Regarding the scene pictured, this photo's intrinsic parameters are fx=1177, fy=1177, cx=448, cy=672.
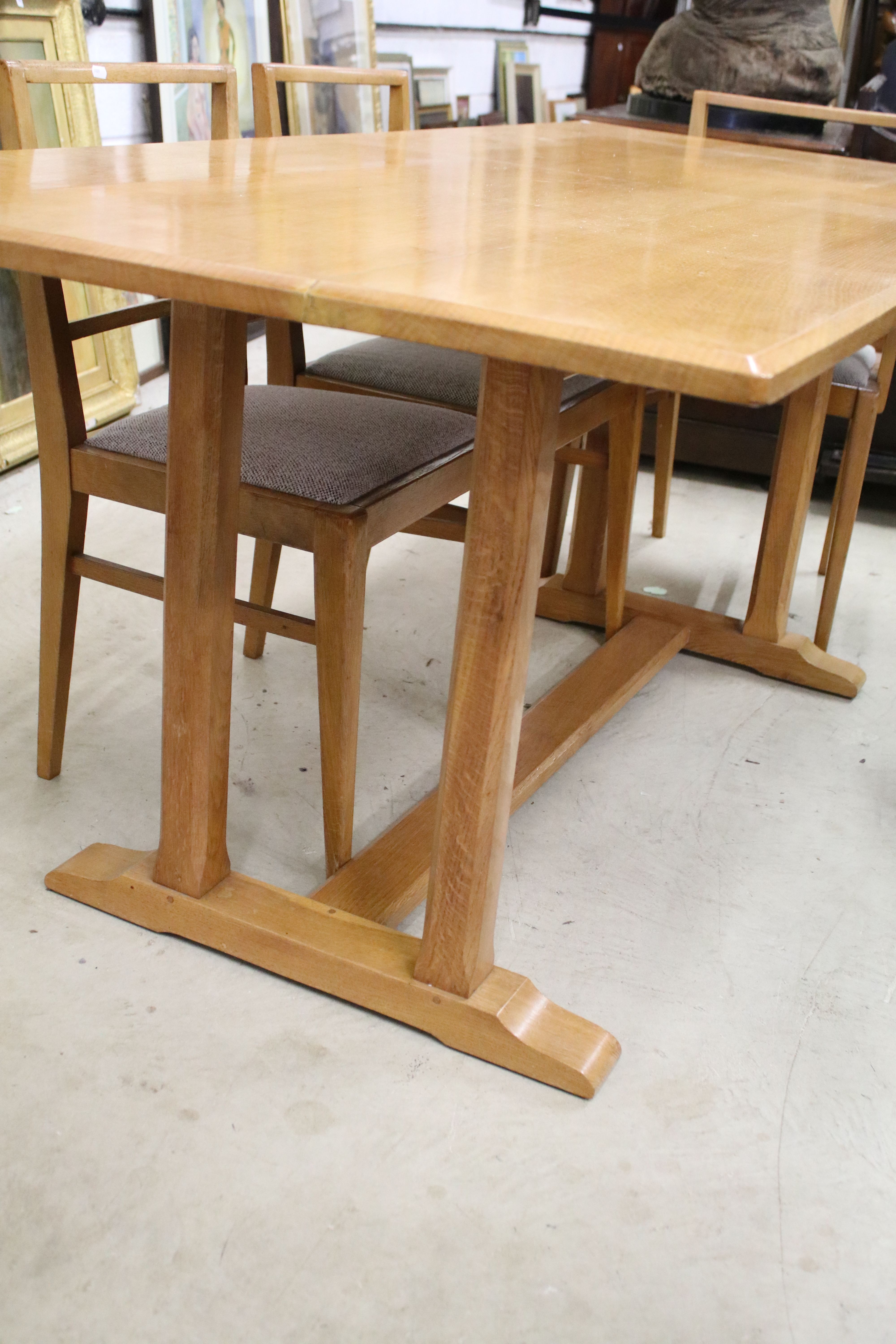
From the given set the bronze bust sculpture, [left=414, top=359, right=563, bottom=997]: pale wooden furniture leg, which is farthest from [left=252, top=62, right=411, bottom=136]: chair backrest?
the bronze bust sculpture

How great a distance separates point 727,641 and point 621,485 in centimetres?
36

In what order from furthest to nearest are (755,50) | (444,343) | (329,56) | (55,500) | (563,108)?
(563,108), (329,56), (755,50), (55,500), (444,343)

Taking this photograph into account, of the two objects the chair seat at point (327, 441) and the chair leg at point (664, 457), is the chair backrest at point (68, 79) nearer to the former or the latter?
the chair seat at point (327, 441)

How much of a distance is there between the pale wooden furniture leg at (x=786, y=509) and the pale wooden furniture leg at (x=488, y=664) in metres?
0.93

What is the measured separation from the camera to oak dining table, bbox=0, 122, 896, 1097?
80 centimetres

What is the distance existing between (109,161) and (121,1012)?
0.93 m

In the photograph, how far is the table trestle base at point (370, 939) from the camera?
3.88 feet

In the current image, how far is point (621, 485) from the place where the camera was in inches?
73.9

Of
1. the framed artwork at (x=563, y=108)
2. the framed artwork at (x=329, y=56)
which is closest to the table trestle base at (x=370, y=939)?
the framed artwork at (x=329, y=56)

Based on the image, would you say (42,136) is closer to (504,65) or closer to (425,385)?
(425,385)

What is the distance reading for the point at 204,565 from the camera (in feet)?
3.83

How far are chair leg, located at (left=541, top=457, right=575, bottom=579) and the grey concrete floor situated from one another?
47cm

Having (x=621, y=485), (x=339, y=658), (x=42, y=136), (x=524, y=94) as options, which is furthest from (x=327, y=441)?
(x=524, y=94)

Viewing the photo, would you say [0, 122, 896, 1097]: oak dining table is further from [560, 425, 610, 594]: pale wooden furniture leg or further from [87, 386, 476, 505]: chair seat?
[560, 425, 610, 594]: pale wooden furniture leg
